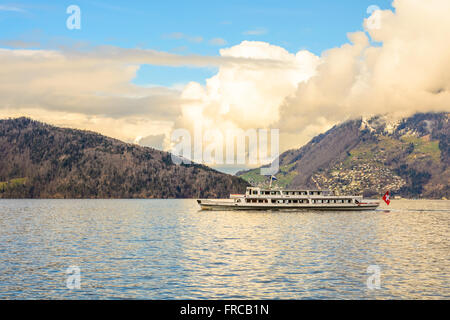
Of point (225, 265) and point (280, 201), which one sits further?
point (280, 201)

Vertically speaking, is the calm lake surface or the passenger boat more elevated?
the passenger boat

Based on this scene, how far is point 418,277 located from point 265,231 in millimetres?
→ 58003

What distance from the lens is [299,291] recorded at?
1827 inches

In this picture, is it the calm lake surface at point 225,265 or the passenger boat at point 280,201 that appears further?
the passenger boat at point 280,201

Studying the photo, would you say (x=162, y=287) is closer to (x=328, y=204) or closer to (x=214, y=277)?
(x=214, y=277)

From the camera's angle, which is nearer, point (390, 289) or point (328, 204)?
point (390, 289)

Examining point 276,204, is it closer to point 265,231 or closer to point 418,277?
point 265,231

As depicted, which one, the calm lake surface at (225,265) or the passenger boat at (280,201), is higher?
the passenger boat at (280,201)

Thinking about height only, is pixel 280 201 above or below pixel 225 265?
above

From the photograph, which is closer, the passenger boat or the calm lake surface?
the calm lake surface
